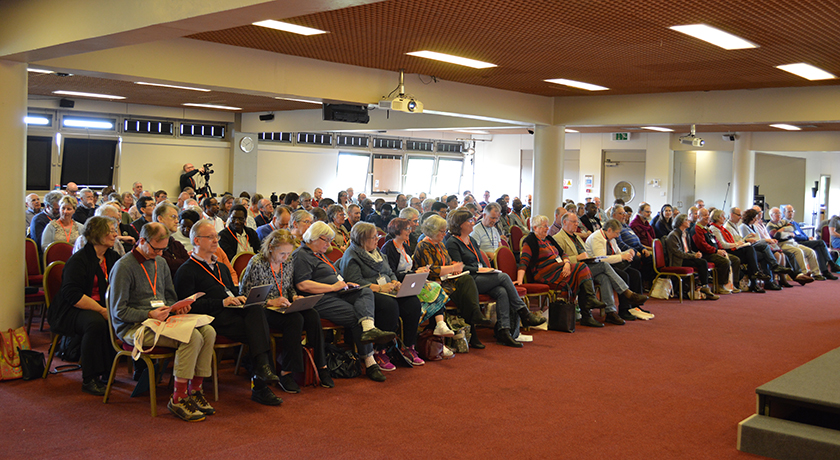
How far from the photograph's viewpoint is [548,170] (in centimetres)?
1111

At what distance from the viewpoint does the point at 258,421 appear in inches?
169

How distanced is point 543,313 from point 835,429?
11.8 ft

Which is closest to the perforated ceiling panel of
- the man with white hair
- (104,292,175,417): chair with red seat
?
(104,292,175,417): chair with red seat

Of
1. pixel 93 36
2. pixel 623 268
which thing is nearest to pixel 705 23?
pixel 623 268

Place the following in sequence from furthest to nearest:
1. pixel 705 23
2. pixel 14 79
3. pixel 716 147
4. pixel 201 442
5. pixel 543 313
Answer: pixel 716 147 → pixel 543 313 → pixel 705 23 → pixel 14 79 → pixel 201 442

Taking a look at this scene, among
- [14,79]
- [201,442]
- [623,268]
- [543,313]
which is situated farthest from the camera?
[623,268]

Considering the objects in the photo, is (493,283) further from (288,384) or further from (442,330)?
(288,384)

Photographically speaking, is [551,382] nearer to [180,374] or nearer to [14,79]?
[180,374]

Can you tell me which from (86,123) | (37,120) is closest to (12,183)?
(37,120)

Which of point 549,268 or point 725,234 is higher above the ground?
point 725,234

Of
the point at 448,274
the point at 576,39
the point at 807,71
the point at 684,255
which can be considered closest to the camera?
the point at 576,39

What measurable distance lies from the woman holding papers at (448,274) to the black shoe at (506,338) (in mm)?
248

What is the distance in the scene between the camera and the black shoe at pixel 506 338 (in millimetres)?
6562

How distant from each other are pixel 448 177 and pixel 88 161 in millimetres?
10233
